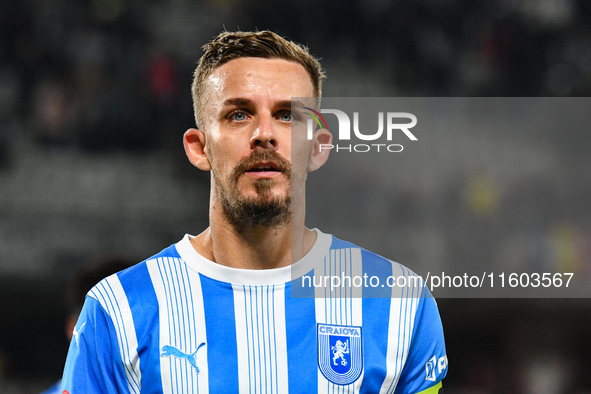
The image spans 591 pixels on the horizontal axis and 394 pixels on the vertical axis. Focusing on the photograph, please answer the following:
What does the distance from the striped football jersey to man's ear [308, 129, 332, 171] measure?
1.03 feet

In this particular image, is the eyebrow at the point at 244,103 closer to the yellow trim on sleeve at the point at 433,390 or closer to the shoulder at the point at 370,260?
the shoulder at the point at 370,260

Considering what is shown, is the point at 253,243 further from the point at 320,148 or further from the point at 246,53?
the point at 246,53

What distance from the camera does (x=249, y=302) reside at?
1691mm

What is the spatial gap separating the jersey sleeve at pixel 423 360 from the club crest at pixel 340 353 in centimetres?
19

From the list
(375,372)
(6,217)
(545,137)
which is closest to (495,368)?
(545,137)

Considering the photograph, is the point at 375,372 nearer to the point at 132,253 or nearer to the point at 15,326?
the point at 132,253

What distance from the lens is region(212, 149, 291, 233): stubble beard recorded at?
5.24 ft

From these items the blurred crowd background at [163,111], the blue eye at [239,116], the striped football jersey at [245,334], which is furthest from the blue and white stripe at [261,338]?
the blurred crowd background at [163,111]

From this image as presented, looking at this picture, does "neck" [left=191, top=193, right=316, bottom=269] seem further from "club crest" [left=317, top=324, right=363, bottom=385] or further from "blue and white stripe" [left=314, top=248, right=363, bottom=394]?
"club crest" [left=317, top=324, right=363, bottom=385]

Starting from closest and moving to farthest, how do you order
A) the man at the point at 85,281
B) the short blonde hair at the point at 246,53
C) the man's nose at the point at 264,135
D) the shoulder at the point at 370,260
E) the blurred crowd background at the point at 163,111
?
1. the man's nose at the point at 264,135
2. the short blonde hair at the point at 246,53
3. the shoulder at the point at 370,260
4. the man at the point at 85,281
5. the blurred crowd background at the point at 163,111

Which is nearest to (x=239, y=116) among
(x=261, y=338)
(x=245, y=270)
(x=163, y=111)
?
(x=245, y=270)

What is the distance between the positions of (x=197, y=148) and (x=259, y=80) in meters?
0.33

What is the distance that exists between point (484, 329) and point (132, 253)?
2.48 m

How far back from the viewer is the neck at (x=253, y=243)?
5.58 ft
